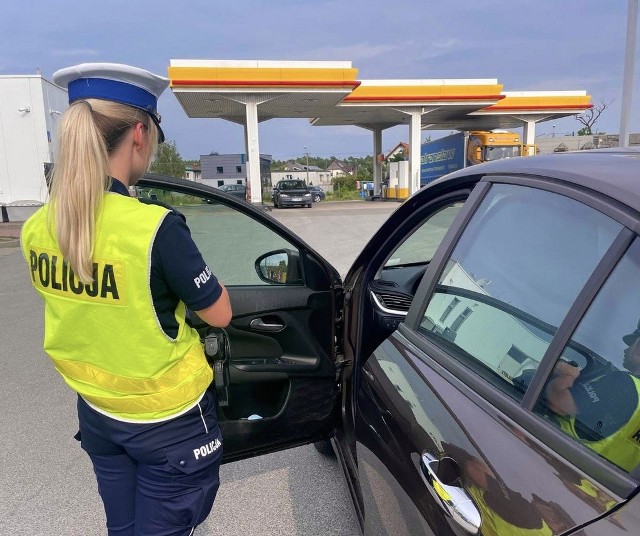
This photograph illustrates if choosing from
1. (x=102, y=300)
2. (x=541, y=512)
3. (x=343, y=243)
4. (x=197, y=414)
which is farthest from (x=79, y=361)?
(x=343, y=243)

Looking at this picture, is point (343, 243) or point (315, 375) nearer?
point (315, 375)

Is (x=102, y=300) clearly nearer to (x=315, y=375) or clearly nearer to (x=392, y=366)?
(x=392, y=366)

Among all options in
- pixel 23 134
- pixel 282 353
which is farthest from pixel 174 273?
pixel 23 134

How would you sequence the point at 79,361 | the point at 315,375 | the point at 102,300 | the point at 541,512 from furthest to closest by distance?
the point at 315,375, the point at 79,361, the point at 102,300, the point at 541,512

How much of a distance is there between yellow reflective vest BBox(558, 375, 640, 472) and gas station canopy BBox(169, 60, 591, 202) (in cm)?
2029

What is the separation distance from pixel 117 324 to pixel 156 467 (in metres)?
0.45

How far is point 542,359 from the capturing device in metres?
1.13

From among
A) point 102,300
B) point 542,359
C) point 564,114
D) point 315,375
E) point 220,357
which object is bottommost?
point 315,375

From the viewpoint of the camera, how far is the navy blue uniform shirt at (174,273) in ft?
4.18

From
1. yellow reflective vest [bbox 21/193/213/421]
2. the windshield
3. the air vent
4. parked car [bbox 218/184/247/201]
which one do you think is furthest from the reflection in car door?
the windshield

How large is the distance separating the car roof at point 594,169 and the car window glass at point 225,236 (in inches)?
48.5

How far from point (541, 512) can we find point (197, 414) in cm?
95

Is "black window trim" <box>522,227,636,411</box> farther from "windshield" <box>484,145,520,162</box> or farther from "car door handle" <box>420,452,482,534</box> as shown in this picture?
"windshield" <box>484,145,520,162</box>

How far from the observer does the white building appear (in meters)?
18.1
